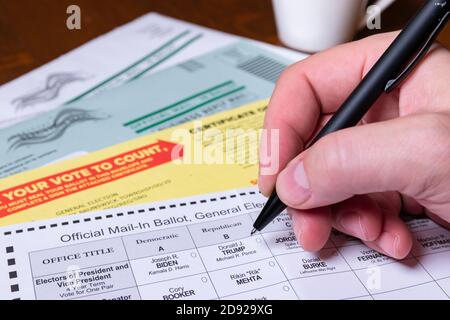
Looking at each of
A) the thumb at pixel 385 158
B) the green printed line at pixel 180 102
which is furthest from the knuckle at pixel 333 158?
the green printed line at pixel 180 102

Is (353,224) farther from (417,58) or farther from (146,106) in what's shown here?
(146,106)

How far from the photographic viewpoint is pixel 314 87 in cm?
52

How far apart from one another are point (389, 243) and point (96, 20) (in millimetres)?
462

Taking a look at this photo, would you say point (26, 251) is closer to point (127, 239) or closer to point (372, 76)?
point (127, 239)

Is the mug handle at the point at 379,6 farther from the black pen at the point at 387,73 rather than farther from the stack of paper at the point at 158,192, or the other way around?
the black pen at the point at 387,73

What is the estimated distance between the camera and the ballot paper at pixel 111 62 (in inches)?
24.4

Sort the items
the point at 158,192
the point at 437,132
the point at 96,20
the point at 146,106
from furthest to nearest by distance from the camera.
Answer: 1. the point at 96,20
2. the point at 146,106
3. the point at 158,192
4. the point at 437,132

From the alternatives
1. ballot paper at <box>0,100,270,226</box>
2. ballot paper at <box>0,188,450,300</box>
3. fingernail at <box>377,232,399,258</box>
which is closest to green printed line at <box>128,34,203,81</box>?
ballot paper at <box>0,100,270,226</box>

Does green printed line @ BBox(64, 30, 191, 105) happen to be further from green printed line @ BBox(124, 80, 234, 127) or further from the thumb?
the thumb

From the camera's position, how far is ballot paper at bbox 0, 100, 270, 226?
1.58ft

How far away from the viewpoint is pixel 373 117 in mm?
520

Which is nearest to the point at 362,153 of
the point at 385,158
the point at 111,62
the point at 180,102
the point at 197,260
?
the point at 385,158

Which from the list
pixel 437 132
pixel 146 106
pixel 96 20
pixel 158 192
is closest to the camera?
pixel 437 132
